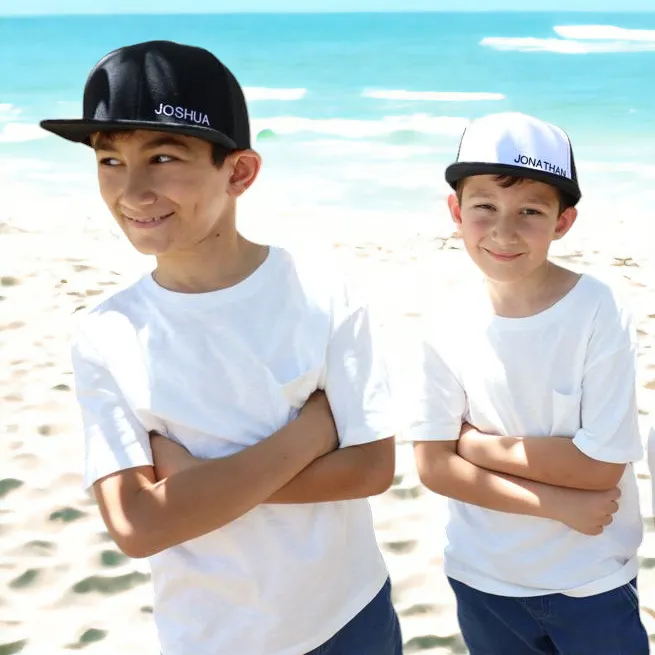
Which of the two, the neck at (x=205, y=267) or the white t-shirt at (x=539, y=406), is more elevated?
the neck at (x=205, y=267)

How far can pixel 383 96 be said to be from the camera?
83.7 ft

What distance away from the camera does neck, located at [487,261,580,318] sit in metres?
2.14

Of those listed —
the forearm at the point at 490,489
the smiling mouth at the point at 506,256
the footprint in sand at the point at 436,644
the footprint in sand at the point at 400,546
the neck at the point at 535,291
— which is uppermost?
the smiling mouth at the point at 506,256

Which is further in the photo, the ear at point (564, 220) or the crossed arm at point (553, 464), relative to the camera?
the ear at point (564, 220)

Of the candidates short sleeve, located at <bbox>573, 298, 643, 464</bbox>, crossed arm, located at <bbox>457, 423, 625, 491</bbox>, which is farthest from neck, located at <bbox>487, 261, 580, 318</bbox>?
crossed arm, located at <bbox>457, 423, 625, 491</bbox>

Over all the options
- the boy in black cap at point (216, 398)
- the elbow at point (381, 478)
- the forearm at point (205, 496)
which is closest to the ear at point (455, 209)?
the boy in black cap at point (216, 398)

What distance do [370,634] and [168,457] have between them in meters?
0.57

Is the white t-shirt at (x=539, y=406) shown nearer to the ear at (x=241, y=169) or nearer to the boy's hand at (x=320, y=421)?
the boy's hand at (x=320, y=421)

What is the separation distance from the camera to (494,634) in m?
2.26

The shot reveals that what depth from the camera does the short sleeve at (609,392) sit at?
2.05m

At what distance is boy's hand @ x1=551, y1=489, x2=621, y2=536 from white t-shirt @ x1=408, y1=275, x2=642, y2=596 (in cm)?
6

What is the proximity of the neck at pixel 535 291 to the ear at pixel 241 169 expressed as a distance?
0.61 m

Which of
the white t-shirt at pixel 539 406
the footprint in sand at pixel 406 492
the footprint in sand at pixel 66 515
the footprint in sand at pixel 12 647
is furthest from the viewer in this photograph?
the footprint in sand at pixel 406 492

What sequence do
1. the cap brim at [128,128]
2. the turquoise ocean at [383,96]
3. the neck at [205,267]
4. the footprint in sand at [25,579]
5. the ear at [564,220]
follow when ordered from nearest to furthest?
1. the cap brim at [128,128]
2. the neck at [205,267]
3. the ear at [564,220]
4. the footprint in sand at [25,579]
5. the turquoise ocean at [383,96]
